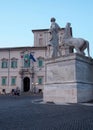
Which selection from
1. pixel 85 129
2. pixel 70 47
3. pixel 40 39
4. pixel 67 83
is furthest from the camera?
pixel 40 39

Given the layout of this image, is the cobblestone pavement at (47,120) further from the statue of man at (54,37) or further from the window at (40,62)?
the window at (40,62)

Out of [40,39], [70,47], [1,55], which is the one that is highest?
[40,39]

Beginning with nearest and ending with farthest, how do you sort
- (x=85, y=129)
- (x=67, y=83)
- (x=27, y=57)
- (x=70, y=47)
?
(x=85, y=129) < (x=67, y=83) < (x=70, y=47) < (x=27, y=57)

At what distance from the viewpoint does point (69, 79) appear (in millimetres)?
14539

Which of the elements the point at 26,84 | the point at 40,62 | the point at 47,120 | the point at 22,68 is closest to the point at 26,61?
the point at 22,68

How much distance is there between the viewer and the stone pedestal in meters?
14.2

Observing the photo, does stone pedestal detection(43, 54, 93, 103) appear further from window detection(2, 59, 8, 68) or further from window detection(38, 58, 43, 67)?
window detection(2, 59, 8, 68)

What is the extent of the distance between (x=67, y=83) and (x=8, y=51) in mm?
43300

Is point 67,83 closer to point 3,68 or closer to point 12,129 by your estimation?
point 12,129

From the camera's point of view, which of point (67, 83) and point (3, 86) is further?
point (3, 86)

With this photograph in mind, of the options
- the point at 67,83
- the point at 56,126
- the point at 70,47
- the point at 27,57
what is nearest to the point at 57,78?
the point at 67,83

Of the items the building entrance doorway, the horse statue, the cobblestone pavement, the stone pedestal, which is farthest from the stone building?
the cobblestone pavement

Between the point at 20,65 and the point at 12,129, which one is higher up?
the point at 20,65

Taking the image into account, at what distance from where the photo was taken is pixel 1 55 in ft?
185
